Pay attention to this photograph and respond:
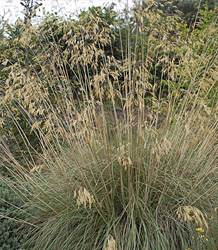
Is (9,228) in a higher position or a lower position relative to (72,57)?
lower

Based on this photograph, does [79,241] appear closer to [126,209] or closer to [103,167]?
[126,209]

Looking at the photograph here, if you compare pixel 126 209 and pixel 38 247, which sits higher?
pixel 126 209

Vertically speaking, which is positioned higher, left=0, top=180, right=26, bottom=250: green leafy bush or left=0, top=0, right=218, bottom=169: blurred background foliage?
left=0, top=0, right=218, bottom=169: blurred background foliage

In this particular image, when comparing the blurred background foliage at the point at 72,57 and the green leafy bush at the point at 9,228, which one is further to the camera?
the blurred background foliage at the point at 72,57

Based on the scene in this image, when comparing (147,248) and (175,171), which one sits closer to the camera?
(147,248)

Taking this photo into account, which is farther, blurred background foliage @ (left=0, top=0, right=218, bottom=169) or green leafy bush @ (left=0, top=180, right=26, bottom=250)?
blurred background foliage @ (left=0, top=0, right=218, bottom=169)

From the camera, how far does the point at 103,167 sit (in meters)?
2.56

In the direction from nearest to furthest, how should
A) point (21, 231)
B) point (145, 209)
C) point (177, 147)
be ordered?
point (145, 209) → point (21, 231) → point (177, 147)

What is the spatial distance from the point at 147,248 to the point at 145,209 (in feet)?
1.27

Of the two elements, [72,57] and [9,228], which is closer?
[9,228]

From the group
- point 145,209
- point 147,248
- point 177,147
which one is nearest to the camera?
point 147,248

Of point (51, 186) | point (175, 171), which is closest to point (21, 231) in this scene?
point (51, 186)

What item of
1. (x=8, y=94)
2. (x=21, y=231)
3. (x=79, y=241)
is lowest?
(x=21, y=231)

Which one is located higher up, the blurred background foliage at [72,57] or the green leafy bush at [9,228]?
the blurred background foliage at [72,57]
